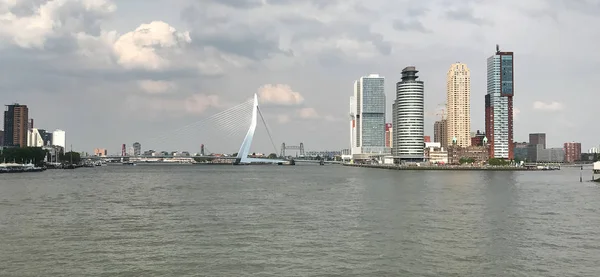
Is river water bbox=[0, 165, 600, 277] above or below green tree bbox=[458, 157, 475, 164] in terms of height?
below

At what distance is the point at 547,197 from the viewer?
50.4 meters

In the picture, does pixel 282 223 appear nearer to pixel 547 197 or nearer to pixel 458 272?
pixel 458 272

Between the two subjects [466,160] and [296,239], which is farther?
[466,160]

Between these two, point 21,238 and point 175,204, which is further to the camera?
point 175,204

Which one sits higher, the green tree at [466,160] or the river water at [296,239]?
the green tree at [466,160]

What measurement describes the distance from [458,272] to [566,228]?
1309 cm

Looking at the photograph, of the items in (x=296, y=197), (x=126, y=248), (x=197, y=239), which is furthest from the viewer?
(x=296, y=197)

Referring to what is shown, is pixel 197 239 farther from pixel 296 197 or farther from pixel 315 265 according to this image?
pixel 296 197

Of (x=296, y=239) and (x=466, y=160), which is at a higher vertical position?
(x=466, y=160)

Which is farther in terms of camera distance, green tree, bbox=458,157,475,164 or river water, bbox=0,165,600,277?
green tree, bbox=458,157,475,164

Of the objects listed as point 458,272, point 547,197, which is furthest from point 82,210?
point 547,197

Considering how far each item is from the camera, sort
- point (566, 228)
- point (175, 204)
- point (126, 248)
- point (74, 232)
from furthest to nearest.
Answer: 1. point (175, 204)
2. point (566, 228)
3. point (74, 232)
4. point (126, 248)

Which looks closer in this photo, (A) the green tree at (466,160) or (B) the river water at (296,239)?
(B) the river water at (296,239)

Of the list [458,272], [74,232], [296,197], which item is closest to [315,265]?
[458,272]
